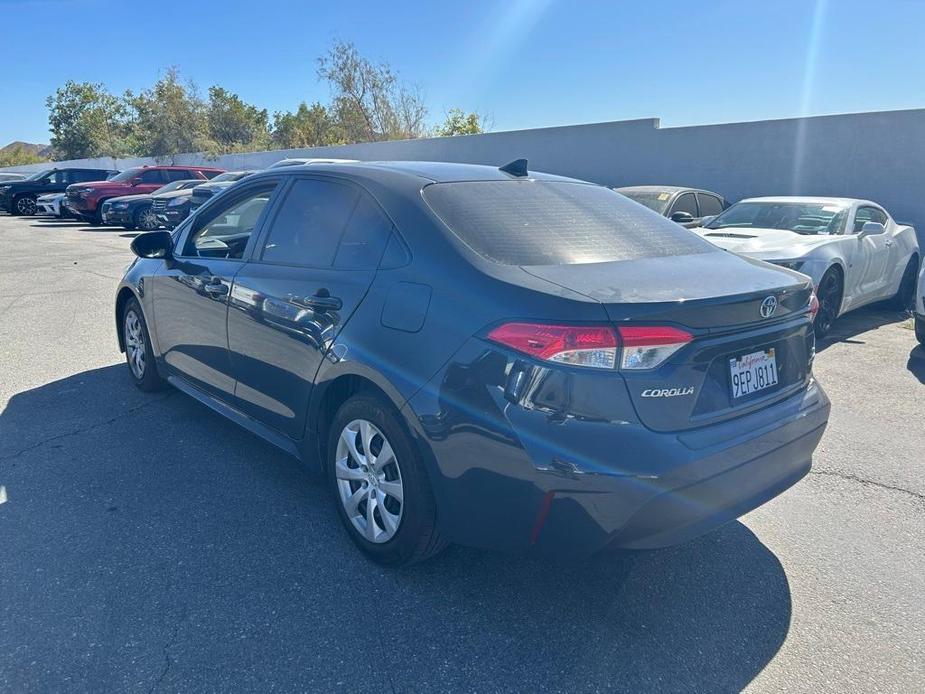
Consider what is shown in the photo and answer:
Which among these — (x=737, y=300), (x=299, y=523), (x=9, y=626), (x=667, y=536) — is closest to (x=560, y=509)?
(x=667, y=536)

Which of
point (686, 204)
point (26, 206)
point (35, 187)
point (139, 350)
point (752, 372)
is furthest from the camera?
point (26, 206)

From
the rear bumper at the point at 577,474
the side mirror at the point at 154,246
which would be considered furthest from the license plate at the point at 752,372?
the side mirror at the point at 154,246

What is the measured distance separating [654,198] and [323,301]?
817 centimetres

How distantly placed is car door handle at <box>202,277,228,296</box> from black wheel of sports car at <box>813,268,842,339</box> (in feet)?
18.9

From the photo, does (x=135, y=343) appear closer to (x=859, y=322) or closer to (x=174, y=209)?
(x=859, y=322)

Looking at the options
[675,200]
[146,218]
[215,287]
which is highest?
[215,287]

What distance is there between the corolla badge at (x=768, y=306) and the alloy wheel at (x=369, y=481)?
1.58m

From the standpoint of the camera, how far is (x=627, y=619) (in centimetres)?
265

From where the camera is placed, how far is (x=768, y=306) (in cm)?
266

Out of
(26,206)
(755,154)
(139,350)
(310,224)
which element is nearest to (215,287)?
(310,224)

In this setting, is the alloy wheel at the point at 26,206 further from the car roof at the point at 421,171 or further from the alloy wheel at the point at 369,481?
the alloy wheel at the point at 369,481

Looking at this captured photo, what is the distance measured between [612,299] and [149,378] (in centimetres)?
393

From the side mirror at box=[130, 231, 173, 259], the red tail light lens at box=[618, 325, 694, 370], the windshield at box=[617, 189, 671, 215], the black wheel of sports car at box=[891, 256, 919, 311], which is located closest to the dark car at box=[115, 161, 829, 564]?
the red tail light lens at box=[618, 325, 694, 370]

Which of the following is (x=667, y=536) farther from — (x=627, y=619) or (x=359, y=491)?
(x=359, y=491)
